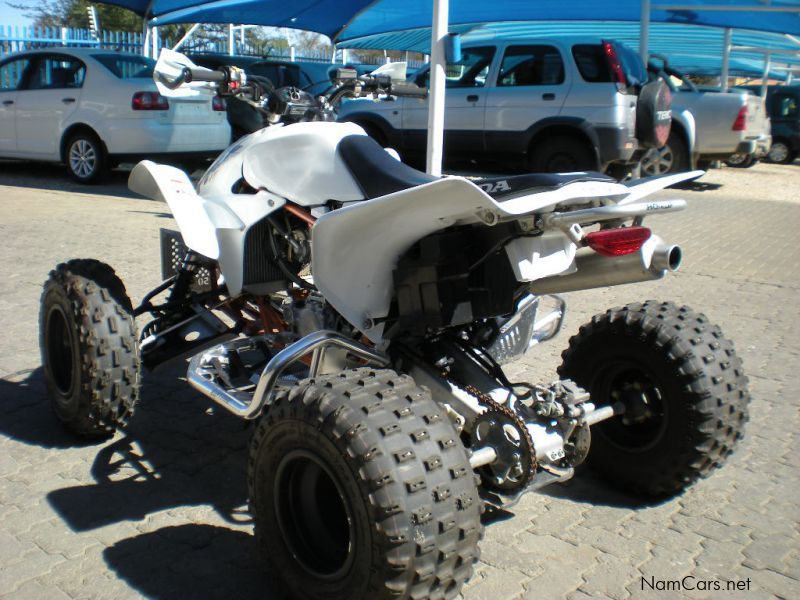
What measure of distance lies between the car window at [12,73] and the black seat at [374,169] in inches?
420

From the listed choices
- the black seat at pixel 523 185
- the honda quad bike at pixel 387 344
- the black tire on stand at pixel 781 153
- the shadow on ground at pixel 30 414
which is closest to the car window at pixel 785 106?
the black tire on stand at pixel 781 153

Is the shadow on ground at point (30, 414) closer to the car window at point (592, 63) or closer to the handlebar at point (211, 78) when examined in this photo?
the handlebar at point (211, 78)

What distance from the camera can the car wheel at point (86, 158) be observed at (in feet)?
38.2

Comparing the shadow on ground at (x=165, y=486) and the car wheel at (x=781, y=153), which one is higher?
the car wheel at (x=781, y=153)

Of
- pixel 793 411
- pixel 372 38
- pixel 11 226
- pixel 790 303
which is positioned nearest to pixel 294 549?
pixel 793 411

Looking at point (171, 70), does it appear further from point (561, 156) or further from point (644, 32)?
point (644, 32)

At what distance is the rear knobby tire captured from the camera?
12.0ft

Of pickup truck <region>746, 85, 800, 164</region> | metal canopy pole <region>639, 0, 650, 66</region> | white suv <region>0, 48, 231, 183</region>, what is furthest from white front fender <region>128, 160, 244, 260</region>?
pickup truck <region>746, 85, 800, 164</region>

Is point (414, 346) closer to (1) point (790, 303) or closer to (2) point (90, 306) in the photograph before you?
(2) point (90, 306)

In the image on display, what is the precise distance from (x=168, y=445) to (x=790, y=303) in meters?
4.92

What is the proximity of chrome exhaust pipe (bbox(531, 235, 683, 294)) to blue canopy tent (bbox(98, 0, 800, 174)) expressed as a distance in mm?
11658

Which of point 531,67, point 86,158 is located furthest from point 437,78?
point 86,158

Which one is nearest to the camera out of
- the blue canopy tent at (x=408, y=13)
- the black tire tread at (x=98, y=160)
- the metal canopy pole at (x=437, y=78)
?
the metal canopy pole at (x=437, y=78)

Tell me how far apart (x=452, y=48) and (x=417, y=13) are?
9.93 m
